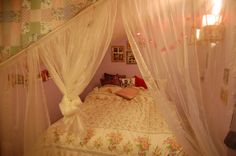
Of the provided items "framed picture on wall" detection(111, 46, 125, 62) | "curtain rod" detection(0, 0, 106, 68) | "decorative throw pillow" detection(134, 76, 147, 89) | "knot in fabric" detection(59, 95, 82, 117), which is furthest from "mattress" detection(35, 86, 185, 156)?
"framed picture on wall" detection(111, 46, 125, 62)

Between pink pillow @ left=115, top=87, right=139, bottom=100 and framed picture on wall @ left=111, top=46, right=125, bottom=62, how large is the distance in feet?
2.78

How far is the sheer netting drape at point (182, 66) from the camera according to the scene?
4.86ft

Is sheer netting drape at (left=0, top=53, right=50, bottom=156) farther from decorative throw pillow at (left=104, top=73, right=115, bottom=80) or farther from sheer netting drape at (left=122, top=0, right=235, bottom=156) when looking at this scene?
decorative throw pillow at (left=104, top=73, right=115, bottom=80)

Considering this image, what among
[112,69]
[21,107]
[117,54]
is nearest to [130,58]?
[117,54]

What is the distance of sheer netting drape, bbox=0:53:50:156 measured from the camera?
2.10 m

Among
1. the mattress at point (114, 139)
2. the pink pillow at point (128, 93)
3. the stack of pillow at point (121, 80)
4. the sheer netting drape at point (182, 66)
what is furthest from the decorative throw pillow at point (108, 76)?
the sheer netting drape at point (182, 66)

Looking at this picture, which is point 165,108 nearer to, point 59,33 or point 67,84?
point 67,84

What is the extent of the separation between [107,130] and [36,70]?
997 mm

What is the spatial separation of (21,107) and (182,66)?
1783 millimetres

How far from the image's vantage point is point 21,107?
7.43 feet

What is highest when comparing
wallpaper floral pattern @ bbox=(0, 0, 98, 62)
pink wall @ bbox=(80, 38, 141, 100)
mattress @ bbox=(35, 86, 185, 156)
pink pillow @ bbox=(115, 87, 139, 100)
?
wallpaper floral pattern @ bbox=(0, 0, 98, 62)

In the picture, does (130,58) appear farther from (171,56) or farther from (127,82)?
(171,56)

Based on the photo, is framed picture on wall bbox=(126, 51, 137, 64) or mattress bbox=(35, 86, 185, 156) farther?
framed picture on wall bbox=(126, 51, 137, 64)

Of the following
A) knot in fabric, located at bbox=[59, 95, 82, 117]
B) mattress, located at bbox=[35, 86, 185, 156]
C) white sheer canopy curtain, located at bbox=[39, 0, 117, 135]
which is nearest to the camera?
white sheer canopy curtain, located at bbox=[39, 0, 117, 135]
